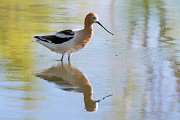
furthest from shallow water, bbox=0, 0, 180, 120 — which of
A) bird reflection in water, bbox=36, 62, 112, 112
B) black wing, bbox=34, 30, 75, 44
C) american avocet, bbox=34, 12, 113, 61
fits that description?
black wing, bbox=34, 30, 75, 44

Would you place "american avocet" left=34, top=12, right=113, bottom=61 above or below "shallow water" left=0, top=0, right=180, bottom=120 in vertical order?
above

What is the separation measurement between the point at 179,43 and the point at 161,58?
5.31ft

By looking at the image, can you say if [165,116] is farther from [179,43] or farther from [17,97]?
[179,43]

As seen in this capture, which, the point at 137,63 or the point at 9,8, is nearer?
the point at 137,63

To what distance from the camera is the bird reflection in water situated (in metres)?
8.49

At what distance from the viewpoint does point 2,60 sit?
10875mm

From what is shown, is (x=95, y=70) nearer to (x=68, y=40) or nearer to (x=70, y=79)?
(x=70, y=79)

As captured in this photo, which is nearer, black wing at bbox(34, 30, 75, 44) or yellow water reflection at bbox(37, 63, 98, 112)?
yellow water reflection at bbox(37, 63, 98, 112)

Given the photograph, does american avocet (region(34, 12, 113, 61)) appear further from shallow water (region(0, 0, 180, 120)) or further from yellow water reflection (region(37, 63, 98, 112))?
yellow water reflection (region(37, 63, 98, 112))

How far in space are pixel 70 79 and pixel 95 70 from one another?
702mm

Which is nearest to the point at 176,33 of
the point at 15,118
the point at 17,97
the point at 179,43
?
the point at 179,43

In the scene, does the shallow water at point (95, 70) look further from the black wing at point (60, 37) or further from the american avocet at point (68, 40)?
the black wing at point (60, 37)

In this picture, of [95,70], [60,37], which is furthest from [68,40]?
[95,70]

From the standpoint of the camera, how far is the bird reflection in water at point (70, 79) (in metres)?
8.49
